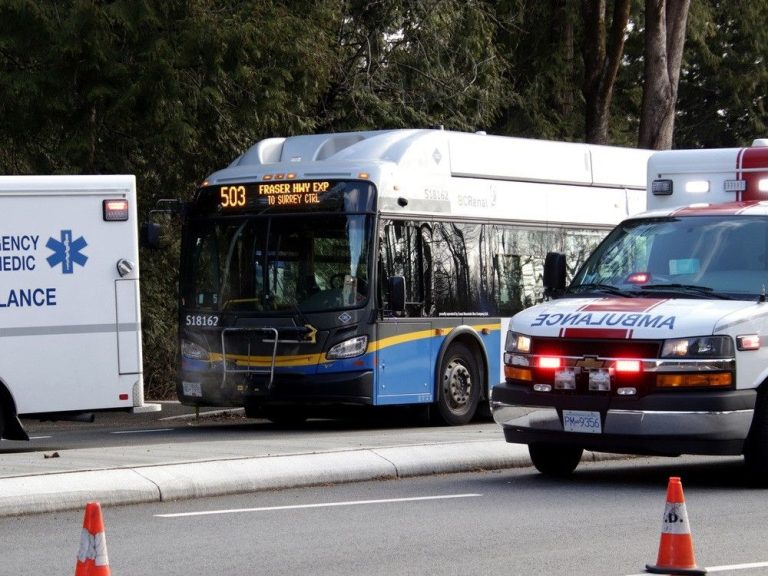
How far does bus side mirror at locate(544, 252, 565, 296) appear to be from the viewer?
42.8 ft

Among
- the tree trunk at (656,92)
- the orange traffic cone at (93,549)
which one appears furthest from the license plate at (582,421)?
the tree trunk at (656,92)

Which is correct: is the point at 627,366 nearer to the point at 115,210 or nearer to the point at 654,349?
the point at 654,349

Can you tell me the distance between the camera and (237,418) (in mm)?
21453

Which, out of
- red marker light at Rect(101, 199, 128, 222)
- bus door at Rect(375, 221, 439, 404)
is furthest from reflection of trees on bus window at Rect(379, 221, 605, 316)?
red marker light at Rect(101, 199, 128, 222)

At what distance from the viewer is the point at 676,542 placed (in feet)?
24.5

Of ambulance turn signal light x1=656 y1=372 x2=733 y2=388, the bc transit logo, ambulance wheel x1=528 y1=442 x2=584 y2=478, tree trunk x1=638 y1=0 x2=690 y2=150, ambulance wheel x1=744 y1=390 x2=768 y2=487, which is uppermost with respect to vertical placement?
tree trunk x1=638 y1=0 x2=690 y2=150

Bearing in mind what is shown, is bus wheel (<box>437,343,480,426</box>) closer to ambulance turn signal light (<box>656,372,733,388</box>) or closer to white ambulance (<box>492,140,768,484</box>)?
white ambulance (<box>492,140,768,484</box>)

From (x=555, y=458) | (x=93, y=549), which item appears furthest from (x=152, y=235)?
(x=93, y=549)

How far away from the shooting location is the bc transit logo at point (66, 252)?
47.9 ft

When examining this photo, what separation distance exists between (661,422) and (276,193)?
750 centimetres

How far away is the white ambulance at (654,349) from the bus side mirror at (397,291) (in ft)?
13.3

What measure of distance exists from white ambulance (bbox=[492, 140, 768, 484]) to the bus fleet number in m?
5.63

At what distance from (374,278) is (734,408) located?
660 centimetres

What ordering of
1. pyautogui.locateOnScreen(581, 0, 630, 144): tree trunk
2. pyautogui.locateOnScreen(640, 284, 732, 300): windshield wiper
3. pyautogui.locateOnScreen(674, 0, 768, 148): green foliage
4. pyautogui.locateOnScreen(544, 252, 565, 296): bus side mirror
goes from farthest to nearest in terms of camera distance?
pyautogui.locateOnScreen(674, 0, 768, 148): green foliage → pyautogui.locateOnScreen(581, 0, 630, 144): tree trunk → pyautogui.locateOnScreen(544, 252, 565, 296): bus side mirror → pyautogui.locateOnScreen(640, 284, 732, 300): windshield wiper
